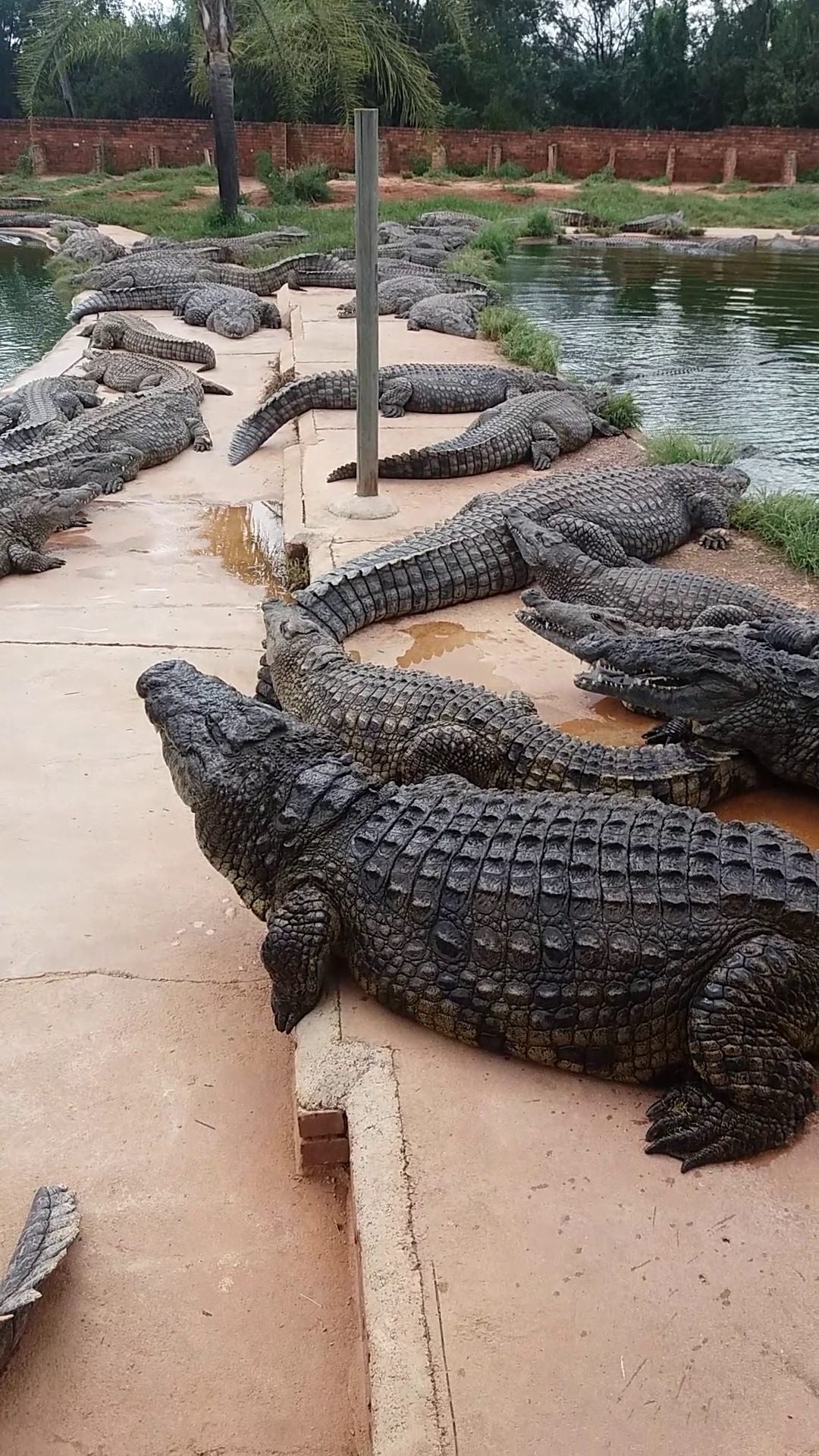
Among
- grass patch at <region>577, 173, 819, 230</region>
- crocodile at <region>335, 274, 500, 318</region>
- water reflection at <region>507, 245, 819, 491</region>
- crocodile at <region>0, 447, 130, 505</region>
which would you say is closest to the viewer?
crocodile at <region>0, 447, 130, 505</region>

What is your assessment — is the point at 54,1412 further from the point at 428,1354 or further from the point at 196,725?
the point at 196,725

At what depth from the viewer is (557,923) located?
8.36ft

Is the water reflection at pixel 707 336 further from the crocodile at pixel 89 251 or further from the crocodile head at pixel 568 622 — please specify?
Result: the crocodile at pixel 89 251

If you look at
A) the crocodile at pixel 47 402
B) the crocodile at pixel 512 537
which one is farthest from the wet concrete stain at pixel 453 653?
the crocodile at pixel 47 402

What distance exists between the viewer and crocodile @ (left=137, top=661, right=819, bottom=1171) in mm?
2414

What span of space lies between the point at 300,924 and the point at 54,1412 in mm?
1151

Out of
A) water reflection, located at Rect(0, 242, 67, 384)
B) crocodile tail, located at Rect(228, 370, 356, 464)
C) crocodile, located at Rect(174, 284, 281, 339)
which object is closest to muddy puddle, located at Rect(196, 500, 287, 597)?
crocodile tail, located at Rect(228, 370, 356, 464)

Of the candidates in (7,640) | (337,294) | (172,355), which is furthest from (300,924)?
(337,294)

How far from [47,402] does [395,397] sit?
132 inches

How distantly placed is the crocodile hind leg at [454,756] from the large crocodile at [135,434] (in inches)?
203

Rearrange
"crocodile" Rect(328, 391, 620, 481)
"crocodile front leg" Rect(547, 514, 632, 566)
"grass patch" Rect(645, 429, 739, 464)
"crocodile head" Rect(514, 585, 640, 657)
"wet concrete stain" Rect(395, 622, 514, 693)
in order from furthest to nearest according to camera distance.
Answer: "grass patch" Rect(645, 429, 739, 464) → "crocodile" Rect(328, 391, 620, 481) → "crocodile front leg" Rect(547, 514, 632, 566) → "wet concrete stain" Rect(395, 622, 514, 693) → "crocodile head" Rect(514, 585, 640, 657)

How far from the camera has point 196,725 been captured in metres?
3.11

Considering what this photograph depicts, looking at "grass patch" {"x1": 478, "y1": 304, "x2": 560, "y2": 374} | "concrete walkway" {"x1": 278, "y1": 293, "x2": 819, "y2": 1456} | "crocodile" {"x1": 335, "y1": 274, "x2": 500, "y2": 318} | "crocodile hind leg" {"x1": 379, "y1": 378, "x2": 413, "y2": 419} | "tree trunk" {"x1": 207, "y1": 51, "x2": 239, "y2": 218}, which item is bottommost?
"concrete walkway" {"x1": 278, "y1": 293, "x2": 819, "y2": 1456}

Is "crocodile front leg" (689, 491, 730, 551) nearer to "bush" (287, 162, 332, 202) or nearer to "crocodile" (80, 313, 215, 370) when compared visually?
"crocodile" (80, 313, 215, 370)
